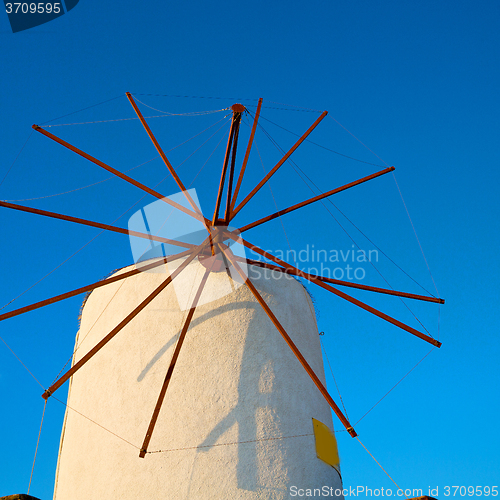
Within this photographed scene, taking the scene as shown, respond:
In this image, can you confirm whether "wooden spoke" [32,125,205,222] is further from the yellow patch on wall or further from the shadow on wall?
the yellow patch on wall

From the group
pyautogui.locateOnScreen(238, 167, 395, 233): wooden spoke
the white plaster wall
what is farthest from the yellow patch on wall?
pyautogui.locateOnScreen(238, 167, 395, 233): wooden spoke

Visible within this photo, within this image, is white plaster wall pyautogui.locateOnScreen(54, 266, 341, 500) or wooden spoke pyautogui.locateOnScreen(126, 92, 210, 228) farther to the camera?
wooden spoke pyautogui.locateOnScreen(126, 92, 210, 228)

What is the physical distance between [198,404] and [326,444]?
8.27 feet

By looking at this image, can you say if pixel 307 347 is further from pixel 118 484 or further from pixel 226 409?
pixel 118 484

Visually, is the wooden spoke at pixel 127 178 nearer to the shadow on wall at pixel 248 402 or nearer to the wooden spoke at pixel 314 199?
the wooden spoke at pixel 314 199

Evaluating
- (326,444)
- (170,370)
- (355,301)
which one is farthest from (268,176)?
(326,444)

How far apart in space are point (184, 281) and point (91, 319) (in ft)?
7.63

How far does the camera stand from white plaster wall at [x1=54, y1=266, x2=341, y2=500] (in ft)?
29.2

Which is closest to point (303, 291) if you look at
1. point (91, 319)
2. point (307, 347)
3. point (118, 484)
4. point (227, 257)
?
point (307, 347)

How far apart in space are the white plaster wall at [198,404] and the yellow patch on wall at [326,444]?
0.49ft

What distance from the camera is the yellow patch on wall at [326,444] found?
973cm

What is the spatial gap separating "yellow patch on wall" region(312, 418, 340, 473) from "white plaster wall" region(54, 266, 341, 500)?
0.15 meters

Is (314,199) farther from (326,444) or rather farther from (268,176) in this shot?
(326,444)

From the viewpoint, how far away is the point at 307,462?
9.35 meters
